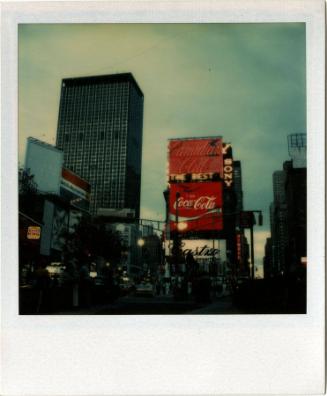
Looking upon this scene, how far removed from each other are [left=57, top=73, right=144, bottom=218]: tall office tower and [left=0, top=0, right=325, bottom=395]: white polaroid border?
1.44 m

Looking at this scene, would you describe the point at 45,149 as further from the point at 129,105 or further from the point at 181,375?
the point at 181,375

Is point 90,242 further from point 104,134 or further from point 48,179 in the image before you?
point 104,134

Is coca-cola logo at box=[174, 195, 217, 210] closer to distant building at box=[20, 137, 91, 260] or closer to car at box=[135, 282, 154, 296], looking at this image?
car at box=[135, 282, 154, 296]

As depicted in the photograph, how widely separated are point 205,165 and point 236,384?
7.89 meters

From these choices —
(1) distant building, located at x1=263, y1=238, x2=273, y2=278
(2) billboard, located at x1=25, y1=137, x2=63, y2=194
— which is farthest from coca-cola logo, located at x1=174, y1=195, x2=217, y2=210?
(2) billboard, located at x1=25, y1=137, x2=63, y2=194

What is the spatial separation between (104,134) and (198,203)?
17.8ft

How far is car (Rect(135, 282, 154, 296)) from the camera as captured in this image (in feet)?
35.6

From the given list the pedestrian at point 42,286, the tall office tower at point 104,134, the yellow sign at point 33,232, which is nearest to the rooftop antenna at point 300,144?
the tall office tower at point 104,134

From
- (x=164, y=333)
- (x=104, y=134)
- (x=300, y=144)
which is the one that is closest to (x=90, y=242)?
(x=104, y=134)

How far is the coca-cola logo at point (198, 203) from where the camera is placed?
569 inches

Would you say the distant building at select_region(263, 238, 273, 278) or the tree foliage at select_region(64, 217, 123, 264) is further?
the distant building at select_region(263, 238, 273, 278)

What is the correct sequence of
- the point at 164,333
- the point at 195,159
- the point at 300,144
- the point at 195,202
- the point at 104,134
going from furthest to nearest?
the point at 195,202
the point at 195,159
the point at 104,134
the point at 300,144
the point at 164,333

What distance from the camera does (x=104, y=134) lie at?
10.6 meters

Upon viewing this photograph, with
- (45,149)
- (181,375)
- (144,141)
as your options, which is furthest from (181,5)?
(181,375)
